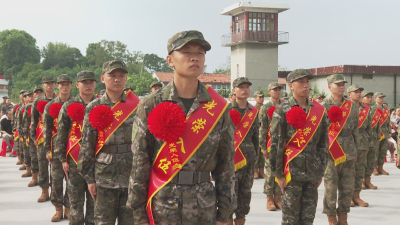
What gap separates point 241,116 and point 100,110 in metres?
2.97

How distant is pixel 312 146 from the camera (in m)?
5.80

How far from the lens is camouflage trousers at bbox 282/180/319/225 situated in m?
5.69

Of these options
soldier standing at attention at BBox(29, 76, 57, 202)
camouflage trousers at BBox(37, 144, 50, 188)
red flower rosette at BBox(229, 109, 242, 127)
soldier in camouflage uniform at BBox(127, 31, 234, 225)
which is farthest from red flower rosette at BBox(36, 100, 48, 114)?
soldier in camouflage uniform at BBox(127, 31, 234, 225)

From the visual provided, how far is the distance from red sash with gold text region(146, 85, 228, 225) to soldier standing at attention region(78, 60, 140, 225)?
82.8 inches

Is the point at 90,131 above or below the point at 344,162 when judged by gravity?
above

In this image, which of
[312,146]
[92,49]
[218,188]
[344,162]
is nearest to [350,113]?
[344,162]

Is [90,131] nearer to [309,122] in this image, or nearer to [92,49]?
[309,122]

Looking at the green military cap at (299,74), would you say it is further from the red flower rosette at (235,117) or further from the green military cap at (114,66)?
the green military cap at (114,66)

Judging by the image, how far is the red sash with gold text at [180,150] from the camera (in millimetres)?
3266

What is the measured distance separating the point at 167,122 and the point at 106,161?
7.98 ft

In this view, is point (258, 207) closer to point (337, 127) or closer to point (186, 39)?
point (337, 127)

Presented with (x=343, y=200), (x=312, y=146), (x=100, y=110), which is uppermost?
(x=100, y=110)

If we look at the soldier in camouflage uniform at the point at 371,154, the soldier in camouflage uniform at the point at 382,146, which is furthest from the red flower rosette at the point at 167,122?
the soldier in camouflage uniform at the point at 382,146

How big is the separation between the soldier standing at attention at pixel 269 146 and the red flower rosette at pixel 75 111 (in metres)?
3.63
